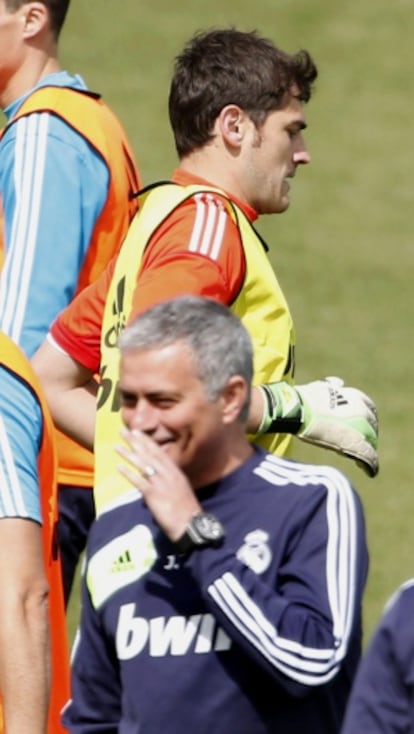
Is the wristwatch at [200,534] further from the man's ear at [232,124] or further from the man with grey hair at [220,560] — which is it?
the man's ear at [232,124]

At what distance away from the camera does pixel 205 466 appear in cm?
446

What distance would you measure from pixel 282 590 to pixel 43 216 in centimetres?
226

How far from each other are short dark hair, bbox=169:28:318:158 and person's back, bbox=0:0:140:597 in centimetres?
71

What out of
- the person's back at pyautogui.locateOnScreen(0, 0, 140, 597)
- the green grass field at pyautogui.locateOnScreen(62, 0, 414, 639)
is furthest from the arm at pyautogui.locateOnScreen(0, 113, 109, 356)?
the green grass field at pyautogui.locateOnScreen(62, 0, 414, 639)

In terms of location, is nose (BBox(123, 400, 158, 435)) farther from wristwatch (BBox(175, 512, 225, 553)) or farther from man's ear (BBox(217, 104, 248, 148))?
man's ear (BBox(217, 104, 248, 148))

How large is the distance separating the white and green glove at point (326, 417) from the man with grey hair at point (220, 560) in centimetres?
64

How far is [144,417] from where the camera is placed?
4414 millimetres

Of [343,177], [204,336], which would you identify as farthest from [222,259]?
[343,177]

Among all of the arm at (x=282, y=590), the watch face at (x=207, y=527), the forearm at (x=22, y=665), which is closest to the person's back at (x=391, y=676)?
the arm at (x=282, y=590)

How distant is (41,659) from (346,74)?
37.4 ft

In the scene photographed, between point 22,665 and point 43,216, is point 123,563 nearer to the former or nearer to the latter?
point 22,665

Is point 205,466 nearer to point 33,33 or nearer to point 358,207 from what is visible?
point 33,33

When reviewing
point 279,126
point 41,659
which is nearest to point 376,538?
point 279,126

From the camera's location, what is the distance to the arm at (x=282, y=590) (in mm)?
4305
